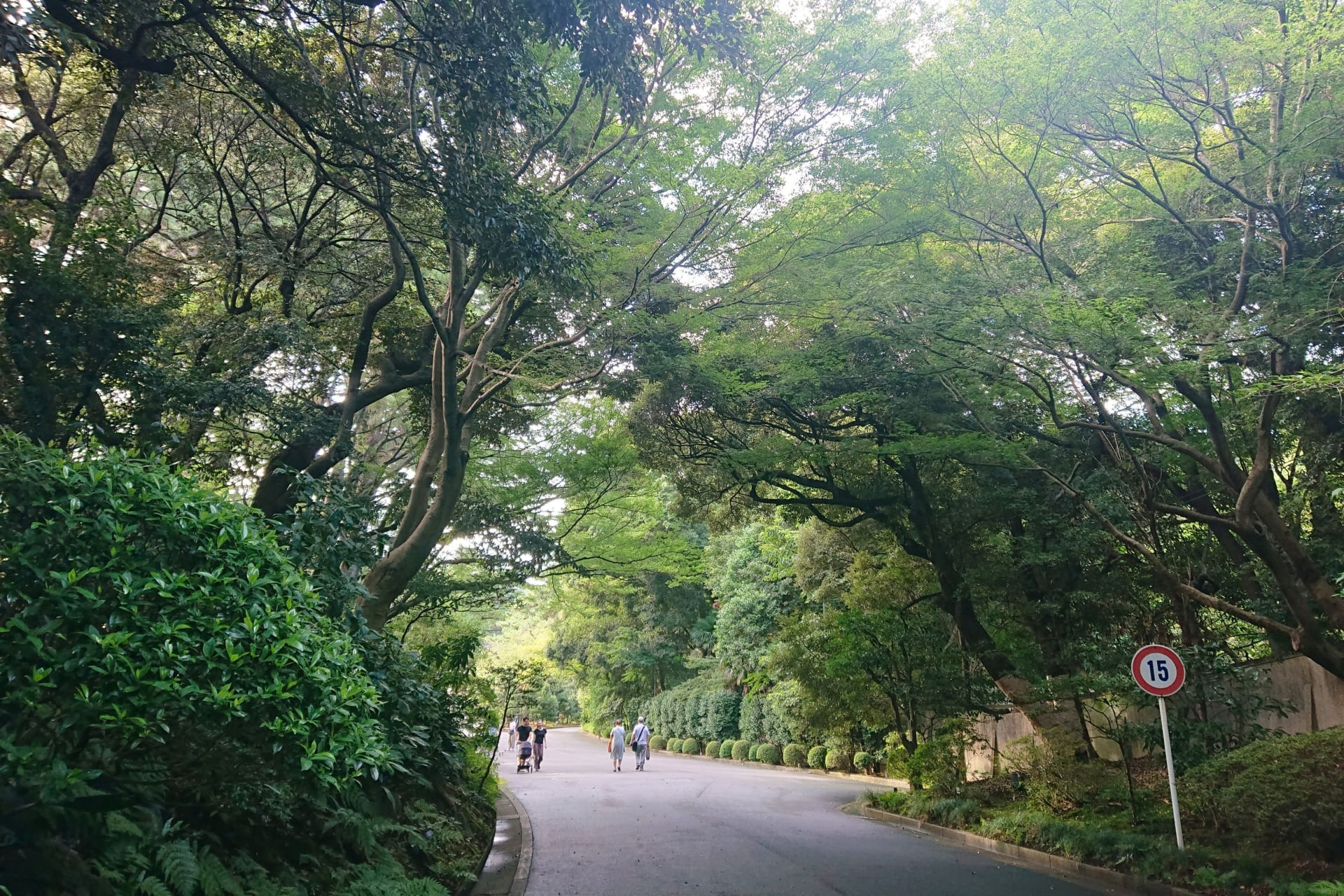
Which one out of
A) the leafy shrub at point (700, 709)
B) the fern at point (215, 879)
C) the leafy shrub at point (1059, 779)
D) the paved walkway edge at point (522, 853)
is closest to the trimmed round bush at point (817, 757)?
the leafy shrub at point (700, 709)

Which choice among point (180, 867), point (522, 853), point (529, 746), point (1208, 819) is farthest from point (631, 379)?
point (529, 746)

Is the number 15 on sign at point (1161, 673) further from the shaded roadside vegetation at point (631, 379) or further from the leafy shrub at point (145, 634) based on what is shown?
the leafy shrub at point (145, 634)

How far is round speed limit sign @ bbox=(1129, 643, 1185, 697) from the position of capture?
8.30 meters

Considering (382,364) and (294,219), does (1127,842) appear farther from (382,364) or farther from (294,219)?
(294,219)

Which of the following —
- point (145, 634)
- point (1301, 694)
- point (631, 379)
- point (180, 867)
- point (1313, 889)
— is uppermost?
point (631, 379)

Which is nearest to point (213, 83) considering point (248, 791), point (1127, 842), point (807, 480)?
point (248, 791)

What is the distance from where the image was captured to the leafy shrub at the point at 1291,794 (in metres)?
6.73

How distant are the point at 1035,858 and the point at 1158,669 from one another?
2891mm

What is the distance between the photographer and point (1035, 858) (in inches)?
372

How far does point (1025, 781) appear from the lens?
457 inches

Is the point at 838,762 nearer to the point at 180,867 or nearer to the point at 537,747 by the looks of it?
the point at 537,747

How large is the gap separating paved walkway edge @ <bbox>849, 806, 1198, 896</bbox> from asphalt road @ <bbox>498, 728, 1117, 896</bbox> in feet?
1.11

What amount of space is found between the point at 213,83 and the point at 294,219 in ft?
6.95

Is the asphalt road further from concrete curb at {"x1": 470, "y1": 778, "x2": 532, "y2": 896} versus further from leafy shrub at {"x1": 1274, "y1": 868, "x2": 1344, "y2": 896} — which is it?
leafy shrub at {"x1": 1274, "y1": 868, "x2": 1344, "y2": 896}
